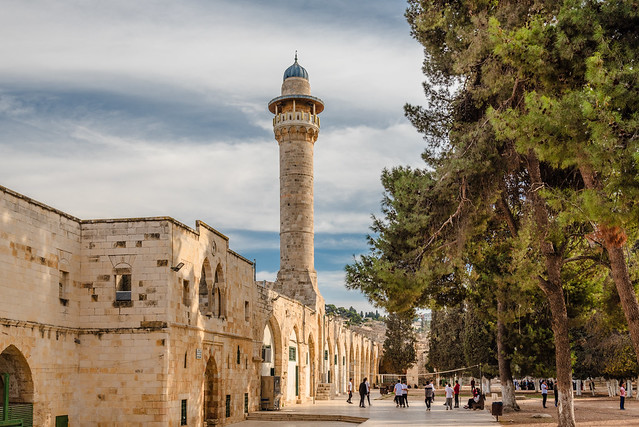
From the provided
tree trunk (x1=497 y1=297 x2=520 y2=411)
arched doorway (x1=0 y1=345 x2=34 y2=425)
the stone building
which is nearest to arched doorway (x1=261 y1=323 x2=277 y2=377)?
the stone building

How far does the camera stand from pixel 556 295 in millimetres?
15688

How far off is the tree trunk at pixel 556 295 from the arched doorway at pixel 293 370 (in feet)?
46.8

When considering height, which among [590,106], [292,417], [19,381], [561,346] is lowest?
[292,417]

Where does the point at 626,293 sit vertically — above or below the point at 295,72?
below

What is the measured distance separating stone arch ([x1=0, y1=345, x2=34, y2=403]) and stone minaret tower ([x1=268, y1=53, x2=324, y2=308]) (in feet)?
63.9

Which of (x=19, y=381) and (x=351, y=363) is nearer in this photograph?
(x=19, y=381)

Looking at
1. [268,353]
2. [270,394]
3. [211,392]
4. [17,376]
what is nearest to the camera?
[17,376]

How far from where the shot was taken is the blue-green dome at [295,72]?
34.7m

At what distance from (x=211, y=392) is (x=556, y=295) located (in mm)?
10459

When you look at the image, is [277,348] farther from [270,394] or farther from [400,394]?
[400,394]

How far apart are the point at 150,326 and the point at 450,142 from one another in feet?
30.1

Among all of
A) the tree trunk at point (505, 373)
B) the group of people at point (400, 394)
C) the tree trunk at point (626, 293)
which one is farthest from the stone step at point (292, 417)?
the tree trunk at point (626, 293)

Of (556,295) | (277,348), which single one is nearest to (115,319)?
(556,295)

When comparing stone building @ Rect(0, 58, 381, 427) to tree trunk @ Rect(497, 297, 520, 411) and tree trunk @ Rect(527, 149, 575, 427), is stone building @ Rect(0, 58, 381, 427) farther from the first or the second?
tree trunk @ Rect(497, 297, 520, 411)
